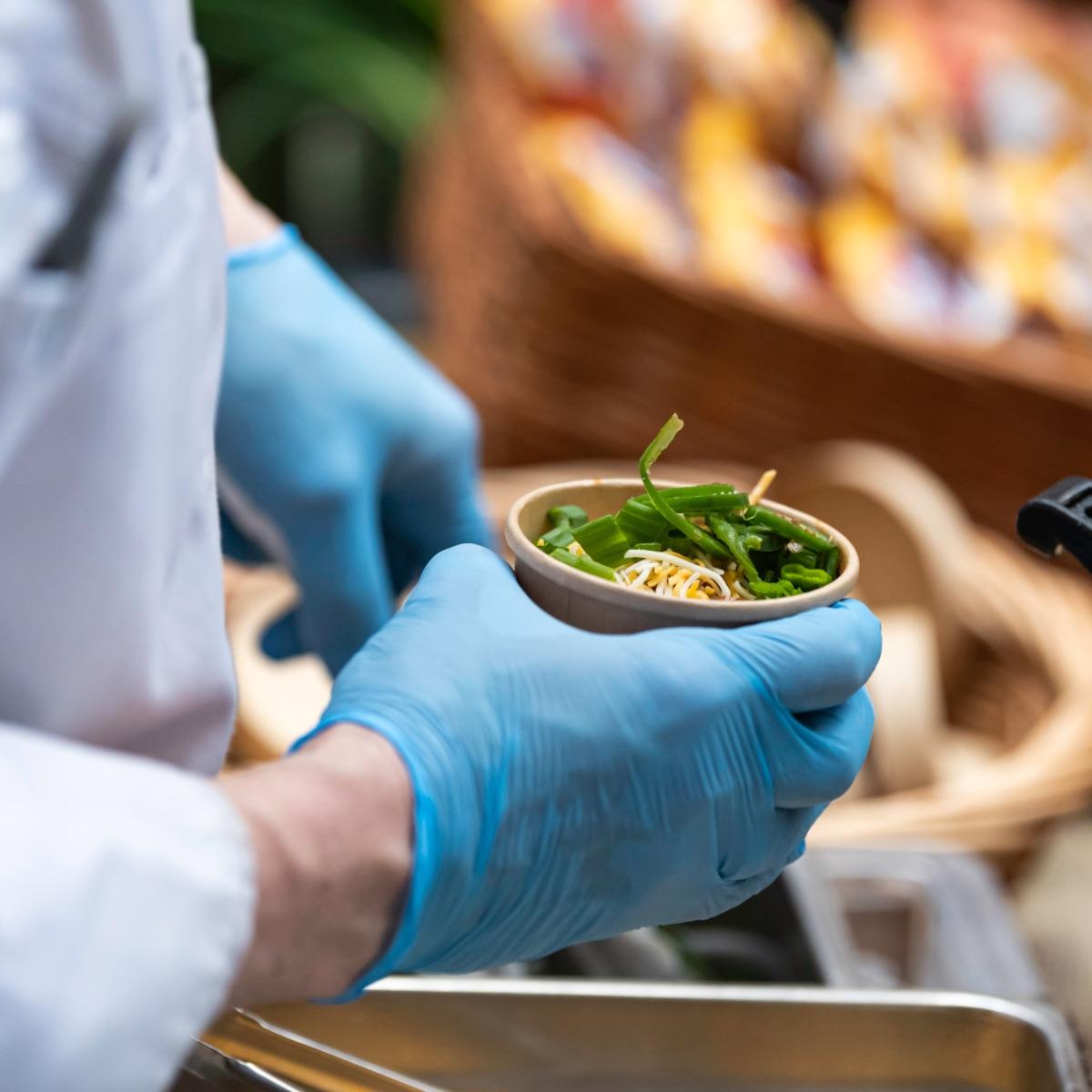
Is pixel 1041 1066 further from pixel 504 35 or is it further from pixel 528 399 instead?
pixel 504 35

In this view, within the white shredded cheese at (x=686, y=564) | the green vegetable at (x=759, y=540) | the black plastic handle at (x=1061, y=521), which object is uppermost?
the black plastic handle at (x=1061, y=521)

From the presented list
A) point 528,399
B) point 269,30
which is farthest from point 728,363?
point 269,30

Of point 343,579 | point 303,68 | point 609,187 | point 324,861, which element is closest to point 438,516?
point 343,579

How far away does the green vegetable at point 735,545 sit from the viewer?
47cm

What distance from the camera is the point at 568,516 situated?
0.48 m

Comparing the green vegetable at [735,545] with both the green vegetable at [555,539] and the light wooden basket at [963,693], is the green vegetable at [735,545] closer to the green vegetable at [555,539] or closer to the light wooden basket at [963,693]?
the green vegetable at [555,539]

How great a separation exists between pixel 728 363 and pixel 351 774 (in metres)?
1.23

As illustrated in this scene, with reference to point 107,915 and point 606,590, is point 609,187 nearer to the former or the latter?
point 606,590

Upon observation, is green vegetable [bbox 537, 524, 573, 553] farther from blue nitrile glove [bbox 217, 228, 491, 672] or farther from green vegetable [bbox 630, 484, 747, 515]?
blue nitrile glove [bbox 217, 228, 491, 672]

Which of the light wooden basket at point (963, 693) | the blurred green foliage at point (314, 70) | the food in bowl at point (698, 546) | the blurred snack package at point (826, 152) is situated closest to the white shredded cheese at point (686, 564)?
the food in bowl at point (698, 546)

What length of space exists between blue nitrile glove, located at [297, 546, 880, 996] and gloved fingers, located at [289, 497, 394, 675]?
0.28 m

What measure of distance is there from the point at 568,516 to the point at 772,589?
86 mm

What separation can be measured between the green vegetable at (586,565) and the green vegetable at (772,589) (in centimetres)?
6

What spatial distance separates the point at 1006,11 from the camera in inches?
102
